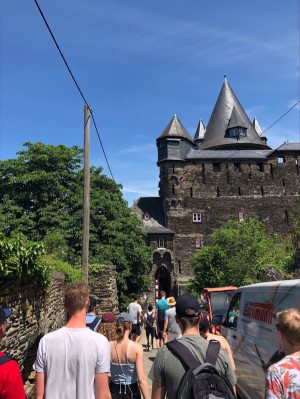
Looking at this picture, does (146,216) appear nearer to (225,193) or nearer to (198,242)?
(198,242)

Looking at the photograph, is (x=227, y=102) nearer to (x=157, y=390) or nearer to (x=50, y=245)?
(x=50, y=245)

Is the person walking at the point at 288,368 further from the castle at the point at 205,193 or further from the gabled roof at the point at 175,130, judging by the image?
the gabled roof at the point at 175,130

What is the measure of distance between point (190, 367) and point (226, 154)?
41830 millimetres

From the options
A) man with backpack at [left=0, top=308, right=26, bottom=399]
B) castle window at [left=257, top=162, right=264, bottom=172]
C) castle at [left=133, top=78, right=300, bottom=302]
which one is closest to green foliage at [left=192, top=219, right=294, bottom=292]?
castle at [left=133, top=78, right=300, bottom=302]

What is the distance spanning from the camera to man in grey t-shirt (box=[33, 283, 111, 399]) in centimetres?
268

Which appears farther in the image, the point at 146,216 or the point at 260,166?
the point at 260,166

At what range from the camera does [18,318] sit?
17.6 feet

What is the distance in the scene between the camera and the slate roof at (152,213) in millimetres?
39781

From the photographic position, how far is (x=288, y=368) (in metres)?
2.30

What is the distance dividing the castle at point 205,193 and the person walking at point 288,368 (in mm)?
37069

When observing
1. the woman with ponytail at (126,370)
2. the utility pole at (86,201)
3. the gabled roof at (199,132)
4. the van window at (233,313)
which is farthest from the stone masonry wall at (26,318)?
the gabled roof at (199,132)

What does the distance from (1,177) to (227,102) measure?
34373 mm

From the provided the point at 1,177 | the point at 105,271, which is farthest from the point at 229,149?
the point at 105,271

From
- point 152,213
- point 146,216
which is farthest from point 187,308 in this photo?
point 152,213
